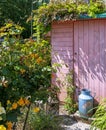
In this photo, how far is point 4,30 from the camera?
4398mm

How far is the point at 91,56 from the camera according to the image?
6227 millimetres

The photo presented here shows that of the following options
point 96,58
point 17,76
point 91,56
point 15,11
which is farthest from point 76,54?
point 15,11

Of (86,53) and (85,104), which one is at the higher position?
(86,53)

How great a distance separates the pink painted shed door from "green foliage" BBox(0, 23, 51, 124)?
2.06 metres

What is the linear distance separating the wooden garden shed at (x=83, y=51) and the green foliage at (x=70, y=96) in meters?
0.12

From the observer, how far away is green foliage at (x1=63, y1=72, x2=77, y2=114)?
6.39 metres

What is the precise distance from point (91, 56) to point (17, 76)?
275cm

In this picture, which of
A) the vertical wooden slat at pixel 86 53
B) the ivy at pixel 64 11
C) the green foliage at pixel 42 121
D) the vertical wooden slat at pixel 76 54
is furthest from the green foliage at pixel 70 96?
the ivy at pixel 64 11

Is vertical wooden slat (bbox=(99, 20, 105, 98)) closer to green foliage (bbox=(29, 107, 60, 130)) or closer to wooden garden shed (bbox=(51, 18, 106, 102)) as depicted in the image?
wooden garden shed (bbox=(51, 18, 106, 102))

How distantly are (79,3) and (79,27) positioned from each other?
22.0 inches

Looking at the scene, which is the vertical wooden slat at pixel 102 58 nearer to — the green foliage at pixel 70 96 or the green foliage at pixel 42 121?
the green foliage at pixel 70 96

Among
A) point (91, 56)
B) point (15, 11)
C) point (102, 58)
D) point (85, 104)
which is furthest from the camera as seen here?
point (15, 11)

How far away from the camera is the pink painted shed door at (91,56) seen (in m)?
6.07

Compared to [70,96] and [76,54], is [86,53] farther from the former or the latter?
[70,96]
